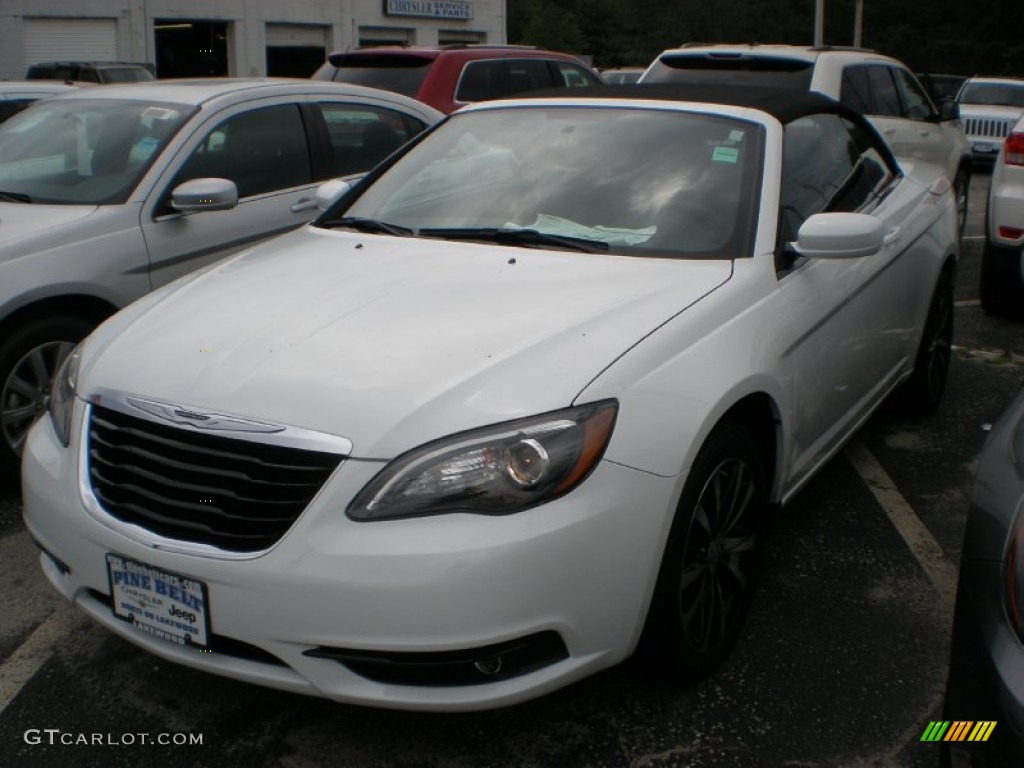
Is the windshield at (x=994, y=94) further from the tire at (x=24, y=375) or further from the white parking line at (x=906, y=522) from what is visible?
the tire at (x=24, y=375)

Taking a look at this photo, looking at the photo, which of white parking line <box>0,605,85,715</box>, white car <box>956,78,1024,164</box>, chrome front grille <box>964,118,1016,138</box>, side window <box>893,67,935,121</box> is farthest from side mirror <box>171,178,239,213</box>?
chrome front grille <box>964,118,1016,138</box>

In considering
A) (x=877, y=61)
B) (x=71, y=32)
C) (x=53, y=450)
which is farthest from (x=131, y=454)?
(x=71, y=32)

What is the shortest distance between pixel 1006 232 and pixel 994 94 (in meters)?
14.5

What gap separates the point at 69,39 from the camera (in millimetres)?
26484

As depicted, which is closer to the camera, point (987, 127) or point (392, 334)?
point (392, 334)

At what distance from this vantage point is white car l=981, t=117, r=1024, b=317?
7.34 m

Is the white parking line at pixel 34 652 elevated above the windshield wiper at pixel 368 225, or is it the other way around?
the windshield wiper at pixel 368 225

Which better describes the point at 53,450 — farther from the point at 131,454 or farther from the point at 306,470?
the point at 306,470

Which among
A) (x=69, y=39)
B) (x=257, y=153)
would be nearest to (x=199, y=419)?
(x=257, y=153)

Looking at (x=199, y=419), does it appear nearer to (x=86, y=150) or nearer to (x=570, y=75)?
(x=86, y=150)

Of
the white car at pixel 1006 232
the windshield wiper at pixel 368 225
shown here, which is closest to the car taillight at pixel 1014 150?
the white car at pixel 1006 232

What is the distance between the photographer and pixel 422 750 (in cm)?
295

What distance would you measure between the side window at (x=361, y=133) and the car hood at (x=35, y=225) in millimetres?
1490

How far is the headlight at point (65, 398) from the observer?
10.3ft
